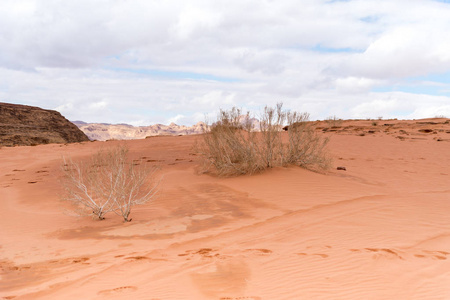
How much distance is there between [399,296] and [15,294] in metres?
4.20

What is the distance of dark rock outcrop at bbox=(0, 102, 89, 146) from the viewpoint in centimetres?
2922

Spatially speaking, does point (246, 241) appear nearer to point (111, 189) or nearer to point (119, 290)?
point (119, 290)

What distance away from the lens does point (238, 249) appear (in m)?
5.21

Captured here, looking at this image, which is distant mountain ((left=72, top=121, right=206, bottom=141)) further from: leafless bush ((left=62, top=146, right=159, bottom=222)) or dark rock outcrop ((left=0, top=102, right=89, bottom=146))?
leafless bush ((left=62, top=146, right=159, bottom=222))

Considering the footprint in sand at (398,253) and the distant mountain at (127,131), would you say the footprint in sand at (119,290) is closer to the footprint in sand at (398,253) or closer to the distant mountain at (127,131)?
the footprint in sand at (398,253)

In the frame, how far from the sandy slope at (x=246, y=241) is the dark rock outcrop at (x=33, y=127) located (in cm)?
1977

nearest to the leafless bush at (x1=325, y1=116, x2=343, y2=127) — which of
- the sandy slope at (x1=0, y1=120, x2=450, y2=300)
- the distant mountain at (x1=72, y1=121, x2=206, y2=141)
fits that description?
the sandy slope at (x1=0, y1=120, x2=450, y2=300)

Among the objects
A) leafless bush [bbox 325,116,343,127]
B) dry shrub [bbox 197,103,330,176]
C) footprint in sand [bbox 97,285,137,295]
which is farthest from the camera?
leafless bush [bbox 325,116,343,127]

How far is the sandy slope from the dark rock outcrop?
64.9ft

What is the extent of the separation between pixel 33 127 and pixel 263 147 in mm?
28774

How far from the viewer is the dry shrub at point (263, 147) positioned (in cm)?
1073

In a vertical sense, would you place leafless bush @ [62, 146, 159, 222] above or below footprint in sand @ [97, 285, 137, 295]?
above

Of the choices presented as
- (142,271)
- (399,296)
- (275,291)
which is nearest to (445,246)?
(399,296)

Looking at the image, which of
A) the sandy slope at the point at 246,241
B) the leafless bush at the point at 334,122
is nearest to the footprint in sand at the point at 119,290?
the sandy slope at the point at 246,241
